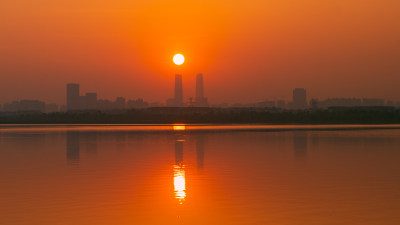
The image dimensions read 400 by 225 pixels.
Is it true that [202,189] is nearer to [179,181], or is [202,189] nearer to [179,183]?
[179,183]

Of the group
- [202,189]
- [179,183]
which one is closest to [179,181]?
[179,183]

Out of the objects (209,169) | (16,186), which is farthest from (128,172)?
(16,186)

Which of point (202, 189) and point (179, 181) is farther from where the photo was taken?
point (179, 181)

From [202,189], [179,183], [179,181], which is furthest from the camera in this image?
[179,181]

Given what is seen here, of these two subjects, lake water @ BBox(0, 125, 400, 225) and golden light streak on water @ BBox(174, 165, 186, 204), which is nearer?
lake water @ BBox(0, 125, 400, 225)

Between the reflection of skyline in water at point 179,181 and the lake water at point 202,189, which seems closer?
the lake water at point 202,189

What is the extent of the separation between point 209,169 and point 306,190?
788cm

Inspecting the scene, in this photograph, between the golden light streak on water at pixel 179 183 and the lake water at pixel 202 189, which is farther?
the golden light streak on water at pixel 179 183

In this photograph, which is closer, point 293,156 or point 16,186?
point 16,186

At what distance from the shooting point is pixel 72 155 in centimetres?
3619

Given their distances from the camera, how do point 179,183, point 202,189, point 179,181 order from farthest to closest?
point 179,181 → point 179,183 → point 202,189

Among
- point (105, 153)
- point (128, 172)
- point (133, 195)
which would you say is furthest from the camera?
point (105, 153)

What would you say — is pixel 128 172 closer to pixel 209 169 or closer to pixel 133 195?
pixel 209 169

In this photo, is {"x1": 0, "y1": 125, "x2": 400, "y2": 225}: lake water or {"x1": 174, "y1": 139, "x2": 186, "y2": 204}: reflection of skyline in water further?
{"x1": 174, "y1": 139, "x2": 186, "y2": 204}: reflection of skyline in water
